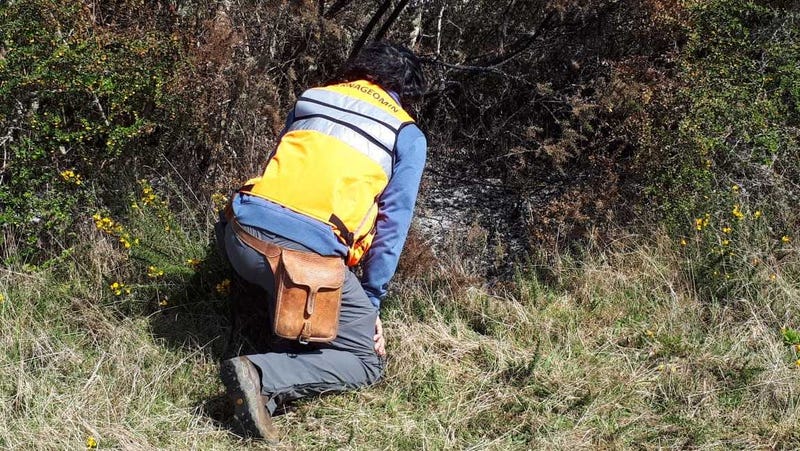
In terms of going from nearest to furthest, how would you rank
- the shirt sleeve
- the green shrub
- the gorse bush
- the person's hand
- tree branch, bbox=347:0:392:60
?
the shirt sleeve < the person's hand < the gorse bush < the green shrub < tree branch, bbox=347:0:392:60

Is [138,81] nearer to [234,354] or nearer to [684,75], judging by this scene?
[234,354]

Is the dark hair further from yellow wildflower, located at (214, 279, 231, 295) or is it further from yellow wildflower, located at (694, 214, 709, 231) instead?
yellow wildflower, located at (694, 214, 709, 231)

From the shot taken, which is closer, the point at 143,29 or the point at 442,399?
the point at 442,399

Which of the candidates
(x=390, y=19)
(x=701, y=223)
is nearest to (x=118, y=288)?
(x=390, y=19)

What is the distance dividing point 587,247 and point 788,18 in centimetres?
190

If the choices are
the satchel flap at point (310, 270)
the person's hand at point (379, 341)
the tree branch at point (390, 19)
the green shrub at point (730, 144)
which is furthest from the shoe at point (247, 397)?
the tree branch at point (390, 19)

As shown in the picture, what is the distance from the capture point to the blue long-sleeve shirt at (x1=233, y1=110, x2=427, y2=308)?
284cm

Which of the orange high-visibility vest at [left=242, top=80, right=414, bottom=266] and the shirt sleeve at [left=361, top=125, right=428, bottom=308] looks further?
the shirt sleeve at [left=361, top=125, right=428, bottom=308]

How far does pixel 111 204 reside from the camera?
408 centimetres

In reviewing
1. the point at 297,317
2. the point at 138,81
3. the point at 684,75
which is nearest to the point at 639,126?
the point at 684,75

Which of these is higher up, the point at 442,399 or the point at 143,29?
the point at 143,29

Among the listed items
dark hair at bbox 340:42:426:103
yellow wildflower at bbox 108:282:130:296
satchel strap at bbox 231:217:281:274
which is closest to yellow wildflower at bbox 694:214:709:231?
dark hair at bbox 340:42:426:103

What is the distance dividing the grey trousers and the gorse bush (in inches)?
43.8

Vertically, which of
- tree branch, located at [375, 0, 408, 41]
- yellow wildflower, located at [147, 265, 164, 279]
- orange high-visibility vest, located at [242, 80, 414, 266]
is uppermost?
tree branch, located at [375, 0, 408, 41]
